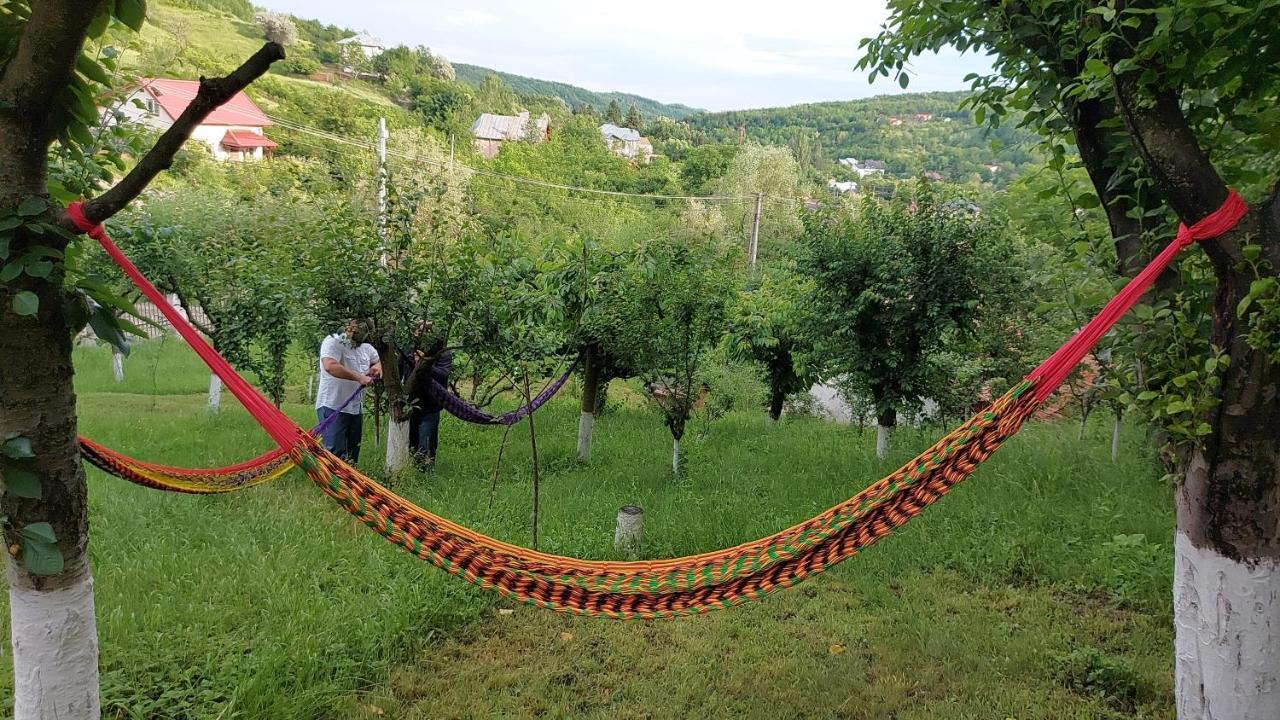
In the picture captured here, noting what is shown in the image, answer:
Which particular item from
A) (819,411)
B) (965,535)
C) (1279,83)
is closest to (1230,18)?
(1279,83)

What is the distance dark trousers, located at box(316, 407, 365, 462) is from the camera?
494 cm

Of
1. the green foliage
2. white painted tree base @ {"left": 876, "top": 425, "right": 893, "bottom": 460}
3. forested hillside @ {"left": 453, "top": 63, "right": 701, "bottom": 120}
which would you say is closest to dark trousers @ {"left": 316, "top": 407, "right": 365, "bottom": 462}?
the green foliage

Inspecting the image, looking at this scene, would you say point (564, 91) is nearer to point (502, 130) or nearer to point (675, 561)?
point (502, 130)

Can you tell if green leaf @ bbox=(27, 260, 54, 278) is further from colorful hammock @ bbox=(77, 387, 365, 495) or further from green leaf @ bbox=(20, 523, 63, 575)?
colorful hammock @ bbox=(77, 387, 365, 495)

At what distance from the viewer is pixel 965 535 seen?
4293 millimetres

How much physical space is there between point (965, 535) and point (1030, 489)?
1064 millimetres

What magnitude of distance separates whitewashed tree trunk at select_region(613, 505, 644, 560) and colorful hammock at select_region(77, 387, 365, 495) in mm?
1652

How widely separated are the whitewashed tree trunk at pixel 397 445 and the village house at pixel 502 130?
149 ft

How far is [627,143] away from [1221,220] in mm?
62703

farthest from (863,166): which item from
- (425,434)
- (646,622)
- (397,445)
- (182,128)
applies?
(182,128)

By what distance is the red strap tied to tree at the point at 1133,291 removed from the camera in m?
1.77

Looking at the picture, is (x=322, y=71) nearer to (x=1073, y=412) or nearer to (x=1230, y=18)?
(x=1073, y=412)

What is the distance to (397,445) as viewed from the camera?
5070mm

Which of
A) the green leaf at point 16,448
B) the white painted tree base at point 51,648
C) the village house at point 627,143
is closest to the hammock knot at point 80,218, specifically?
the green leaf at point 16,448
